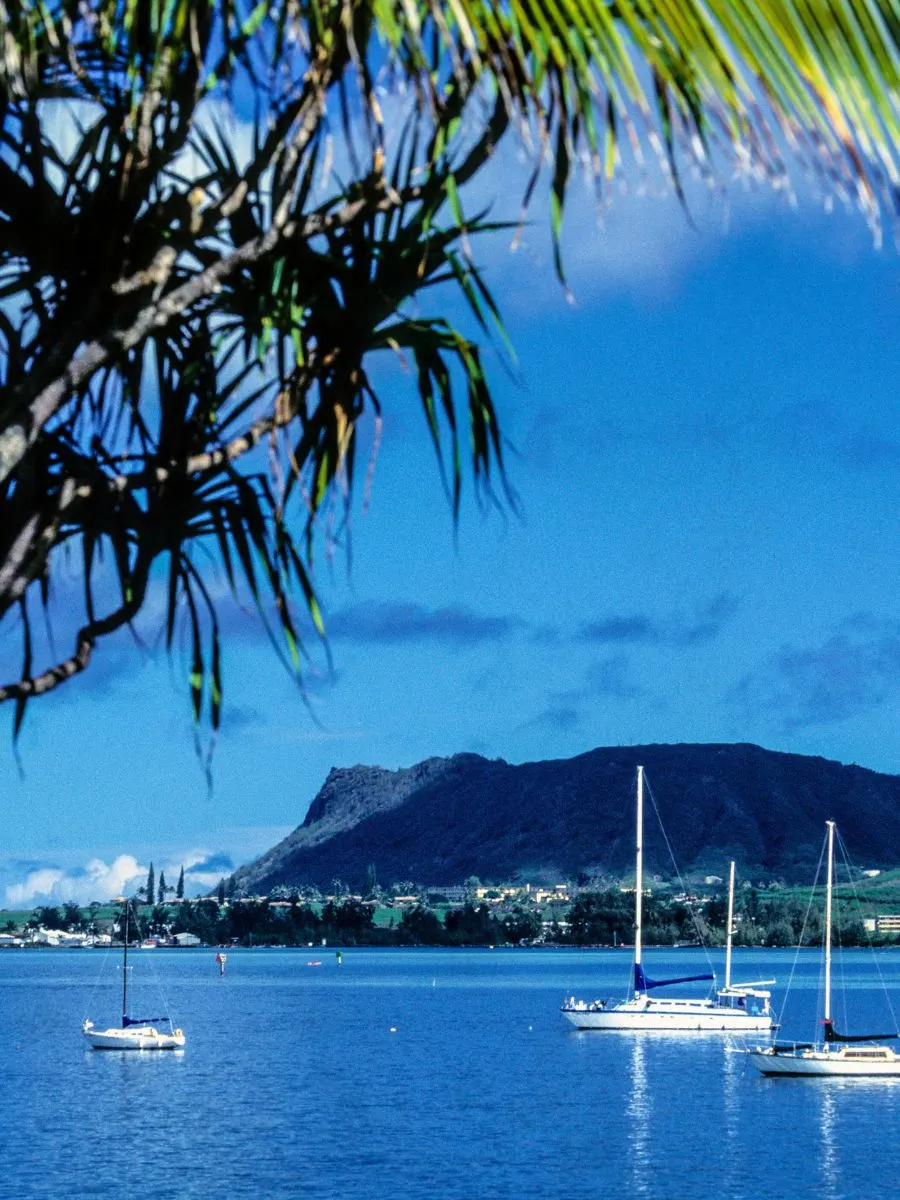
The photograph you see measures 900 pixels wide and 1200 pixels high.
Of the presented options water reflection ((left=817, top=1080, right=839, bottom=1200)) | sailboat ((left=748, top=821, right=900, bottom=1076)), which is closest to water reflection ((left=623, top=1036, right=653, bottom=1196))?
water reflection ((left=817, top=1080, right=839, bottom=1200))

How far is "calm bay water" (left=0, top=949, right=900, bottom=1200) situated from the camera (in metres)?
53.2

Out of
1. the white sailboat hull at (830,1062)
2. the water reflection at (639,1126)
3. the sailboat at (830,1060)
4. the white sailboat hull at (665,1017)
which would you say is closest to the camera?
the water reflection at (639,1126)

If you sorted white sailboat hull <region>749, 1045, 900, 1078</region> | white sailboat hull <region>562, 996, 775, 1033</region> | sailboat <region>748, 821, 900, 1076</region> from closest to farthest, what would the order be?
sailboat <region>748, 821, 900, 1076</region>, white sailboat hull <region>749, 1045, 900, 1078</region>, white sailboat hull <region>562, 996, 775, 1033</region>

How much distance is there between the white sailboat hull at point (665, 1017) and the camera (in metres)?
97.6

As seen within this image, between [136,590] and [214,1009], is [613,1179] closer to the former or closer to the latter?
[136,590]

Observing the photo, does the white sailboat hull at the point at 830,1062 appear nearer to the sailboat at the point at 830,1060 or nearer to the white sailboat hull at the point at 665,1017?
the sailboat at the point at 830,1060

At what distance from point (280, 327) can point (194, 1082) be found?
86665mm

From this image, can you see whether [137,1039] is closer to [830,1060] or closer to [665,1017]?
[665,1017]

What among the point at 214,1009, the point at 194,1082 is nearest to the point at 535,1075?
the point at 194,1082

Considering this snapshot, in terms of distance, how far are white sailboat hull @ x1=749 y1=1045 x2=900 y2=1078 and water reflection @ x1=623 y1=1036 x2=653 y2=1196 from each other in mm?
5922

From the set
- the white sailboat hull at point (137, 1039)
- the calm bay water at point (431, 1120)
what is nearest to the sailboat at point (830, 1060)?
the calm bay water at point (431, 1120)

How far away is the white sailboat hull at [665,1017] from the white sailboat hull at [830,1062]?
57.9 ft

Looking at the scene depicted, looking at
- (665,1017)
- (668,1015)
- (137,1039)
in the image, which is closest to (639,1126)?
(668,1015)

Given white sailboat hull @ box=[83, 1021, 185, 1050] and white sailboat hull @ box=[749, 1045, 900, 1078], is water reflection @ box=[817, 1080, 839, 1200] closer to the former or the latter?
white sailboat hull @ box=[749, 1045, 900, 1078]
